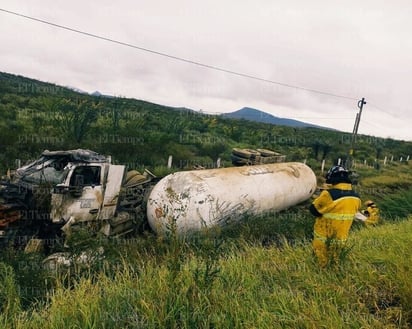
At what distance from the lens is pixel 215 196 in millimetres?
8445

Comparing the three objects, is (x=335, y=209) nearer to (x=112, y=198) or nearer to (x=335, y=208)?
(x=335, y=208)

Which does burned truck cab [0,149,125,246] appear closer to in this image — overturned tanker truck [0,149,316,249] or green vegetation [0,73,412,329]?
overturned tanker truck [0,149,316,249]

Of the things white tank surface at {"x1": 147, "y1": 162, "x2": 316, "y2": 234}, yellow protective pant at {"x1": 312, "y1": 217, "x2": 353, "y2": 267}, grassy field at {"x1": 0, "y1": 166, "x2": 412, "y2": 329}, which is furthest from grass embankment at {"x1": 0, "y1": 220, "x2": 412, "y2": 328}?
white tank surface at {"x1": 147, "y1": 162, "x2": 316, "y2": 234}

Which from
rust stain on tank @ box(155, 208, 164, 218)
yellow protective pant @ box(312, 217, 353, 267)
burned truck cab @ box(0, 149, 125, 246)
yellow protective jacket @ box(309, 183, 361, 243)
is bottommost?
rust stain on tank @ box(155, 208, 164, 218)

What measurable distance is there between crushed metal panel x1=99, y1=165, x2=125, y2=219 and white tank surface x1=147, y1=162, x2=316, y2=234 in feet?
3.09

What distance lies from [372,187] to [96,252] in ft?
58.2

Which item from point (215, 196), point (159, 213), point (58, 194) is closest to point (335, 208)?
point (215, 196)

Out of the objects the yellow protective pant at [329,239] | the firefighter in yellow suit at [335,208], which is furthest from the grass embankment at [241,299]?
the firefighter in yellow suit at [335,208]

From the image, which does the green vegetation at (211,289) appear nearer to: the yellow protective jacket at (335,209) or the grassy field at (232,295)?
the grassy field at (232,295)

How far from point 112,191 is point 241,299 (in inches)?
205

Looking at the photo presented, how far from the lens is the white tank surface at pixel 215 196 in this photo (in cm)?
807

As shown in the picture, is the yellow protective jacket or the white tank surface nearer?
the yellow protective jacket

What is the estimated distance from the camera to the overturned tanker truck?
6.69 m

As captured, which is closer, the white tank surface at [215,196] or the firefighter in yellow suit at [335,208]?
the firefighter in yellow suit at [335,208]
